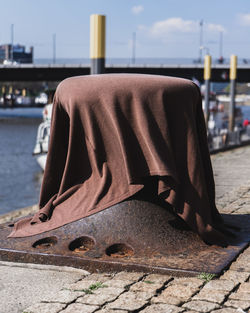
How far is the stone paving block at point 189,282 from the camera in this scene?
3.64 meters

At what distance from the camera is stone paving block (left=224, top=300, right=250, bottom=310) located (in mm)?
3261

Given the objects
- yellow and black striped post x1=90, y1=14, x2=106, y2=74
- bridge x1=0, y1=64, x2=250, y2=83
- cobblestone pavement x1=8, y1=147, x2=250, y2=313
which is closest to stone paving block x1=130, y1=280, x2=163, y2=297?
cobblestone pavement x1=8, y1=147, x2=250, y2=313

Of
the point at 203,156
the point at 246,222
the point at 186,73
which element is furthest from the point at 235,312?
the point at 186,73

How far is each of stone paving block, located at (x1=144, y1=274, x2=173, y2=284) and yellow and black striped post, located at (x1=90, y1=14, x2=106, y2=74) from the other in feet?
28.8

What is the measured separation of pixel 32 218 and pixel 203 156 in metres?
1.43

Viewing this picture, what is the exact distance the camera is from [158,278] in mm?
3805

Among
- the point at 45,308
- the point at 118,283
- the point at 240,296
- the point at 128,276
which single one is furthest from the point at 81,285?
the point at 240,296

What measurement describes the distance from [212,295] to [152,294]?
33 cm

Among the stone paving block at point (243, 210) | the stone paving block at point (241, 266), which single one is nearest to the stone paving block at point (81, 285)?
the stone paving block at point (241, 266)

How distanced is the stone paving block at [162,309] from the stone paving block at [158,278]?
44 centimetres

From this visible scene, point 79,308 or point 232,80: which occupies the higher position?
point 232,80

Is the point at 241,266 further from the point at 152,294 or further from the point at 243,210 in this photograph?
the point at 243,210

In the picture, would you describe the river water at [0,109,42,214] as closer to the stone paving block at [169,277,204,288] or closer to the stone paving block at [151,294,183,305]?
the stone paving block at [169,277,204,288]

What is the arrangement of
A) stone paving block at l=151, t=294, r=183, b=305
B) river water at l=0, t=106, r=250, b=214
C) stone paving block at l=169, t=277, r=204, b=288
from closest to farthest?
stone paving block at l=151, t=294, r=183, b=305 < stone paving block at l=169, t=277, r=204, b=288 < river water at l=0, t=106, r=250, b=214
